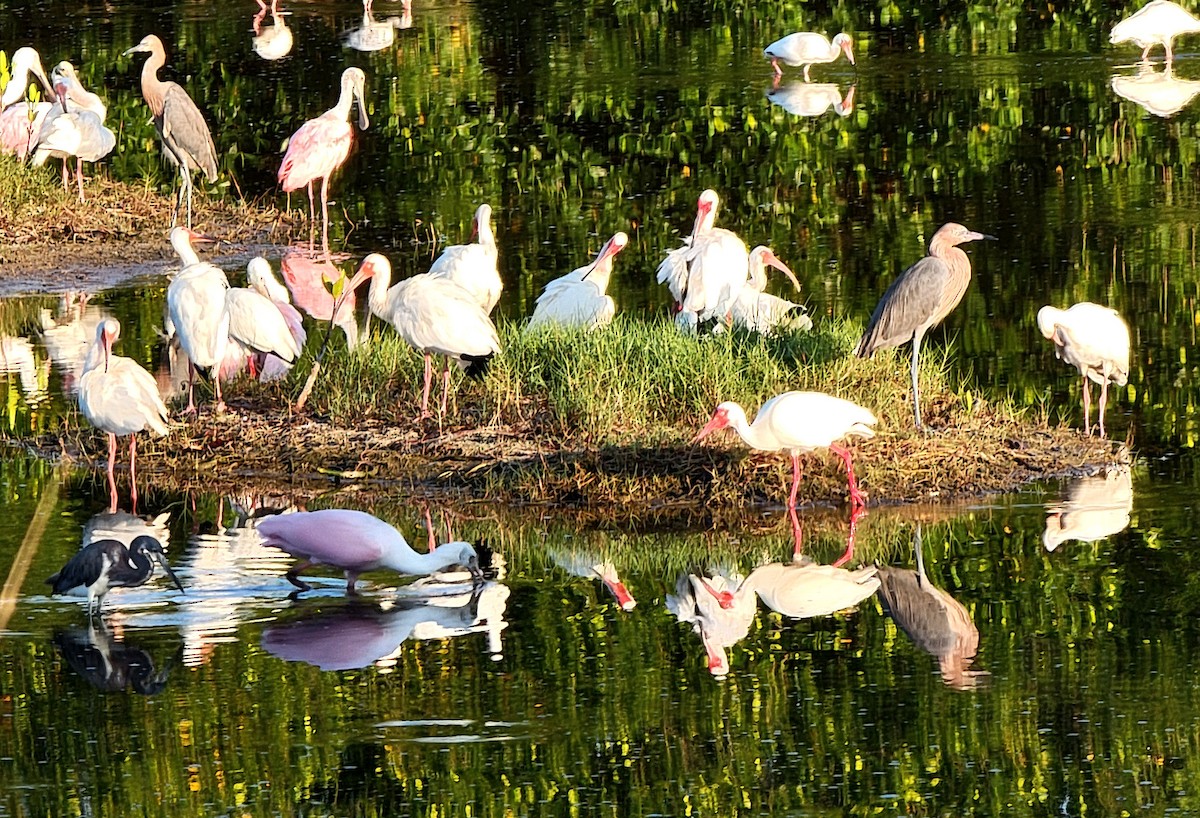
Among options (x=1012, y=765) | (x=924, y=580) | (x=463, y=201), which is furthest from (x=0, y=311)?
(x=1012, y=765)

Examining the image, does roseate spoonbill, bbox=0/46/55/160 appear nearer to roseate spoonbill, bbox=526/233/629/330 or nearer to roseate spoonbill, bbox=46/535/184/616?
roseate spoonbill, bbox=526/233/629/330

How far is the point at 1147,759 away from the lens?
7.08 metres

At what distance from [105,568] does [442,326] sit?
10.1ft

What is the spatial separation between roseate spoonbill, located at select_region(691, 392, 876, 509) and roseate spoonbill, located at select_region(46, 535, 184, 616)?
251 cm

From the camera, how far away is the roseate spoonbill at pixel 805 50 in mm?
25000

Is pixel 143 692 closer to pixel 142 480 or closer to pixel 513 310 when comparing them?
pixel 142 480

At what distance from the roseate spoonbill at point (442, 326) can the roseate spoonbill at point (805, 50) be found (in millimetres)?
13684

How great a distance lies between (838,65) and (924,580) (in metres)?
17.7

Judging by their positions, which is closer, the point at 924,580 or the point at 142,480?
the point at 924,580

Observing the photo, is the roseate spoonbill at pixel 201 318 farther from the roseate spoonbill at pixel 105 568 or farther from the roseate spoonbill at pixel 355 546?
the roseate spoonbill at pixel 105 568

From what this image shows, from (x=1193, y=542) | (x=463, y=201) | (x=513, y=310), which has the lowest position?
(x=1193, y=542)

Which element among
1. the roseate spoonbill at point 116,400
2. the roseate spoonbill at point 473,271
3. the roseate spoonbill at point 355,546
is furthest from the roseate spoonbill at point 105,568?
the roseate spoonbill at point 473,271

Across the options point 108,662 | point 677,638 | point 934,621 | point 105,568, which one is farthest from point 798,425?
point 108,662

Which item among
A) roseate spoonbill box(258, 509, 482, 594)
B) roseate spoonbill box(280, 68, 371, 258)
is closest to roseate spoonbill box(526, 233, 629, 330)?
roseate spoonbill box(258, 509, 482, 594)
